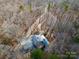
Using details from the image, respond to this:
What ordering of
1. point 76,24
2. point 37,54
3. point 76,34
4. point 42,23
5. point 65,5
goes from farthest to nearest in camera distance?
point 65,5, point 42,23, point 76,24, point 76,34, point 37,54

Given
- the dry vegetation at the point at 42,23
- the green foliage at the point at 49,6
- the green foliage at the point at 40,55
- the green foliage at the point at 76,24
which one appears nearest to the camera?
the green foliage at the point at 40,55

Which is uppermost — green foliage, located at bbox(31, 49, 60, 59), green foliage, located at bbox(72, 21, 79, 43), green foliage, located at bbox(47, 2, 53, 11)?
green foliage, located at bbox(47, 2, 53, 11)

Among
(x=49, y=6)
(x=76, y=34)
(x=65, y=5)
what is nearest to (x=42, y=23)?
(x=49, y=6)

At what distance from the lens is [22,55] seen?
594cm

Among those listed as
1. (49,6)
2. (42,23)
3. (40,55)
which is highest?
(49,6)

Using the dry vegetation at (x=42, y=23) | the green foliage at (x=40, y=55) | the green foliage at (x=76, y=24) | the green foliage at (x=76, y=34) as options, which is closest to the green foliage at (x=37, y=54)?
the green foliage at (x=40, y=55)

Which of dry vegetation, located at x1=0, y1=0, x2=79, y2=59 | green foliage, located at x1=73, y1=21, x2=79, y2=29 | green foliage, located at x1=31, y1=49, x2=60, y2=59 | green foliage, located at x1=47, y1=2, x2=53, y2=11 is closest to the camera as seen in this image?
green foliage, located at x1=31, y1=49, x2=60, y2=59

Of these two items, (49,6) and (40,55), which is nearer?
(40,55)

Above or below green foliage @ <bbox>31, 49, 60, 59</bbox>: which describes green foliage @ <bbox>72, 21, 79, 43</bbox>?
above

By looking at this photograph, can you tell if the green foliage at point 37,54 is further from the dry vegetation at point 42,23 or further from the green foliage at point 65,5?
the green foliage at point 65,5

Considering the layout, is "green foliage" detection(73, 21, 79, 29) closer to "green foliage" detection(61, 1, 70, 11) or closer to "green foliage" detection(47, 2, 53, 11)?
"green foliage" detection(61, 1, 70, 11)

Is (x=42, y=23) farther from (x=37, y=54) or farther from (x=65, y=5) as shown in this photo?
(x=37, y=54)

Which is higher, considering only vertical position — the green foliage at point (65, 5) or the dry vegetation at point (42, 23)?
the green foliage at point (65, 5)

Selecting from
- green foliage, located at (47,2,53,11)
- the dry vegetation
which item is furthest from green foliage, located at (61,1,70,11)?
green foliage, located at (47,2,53,11)
